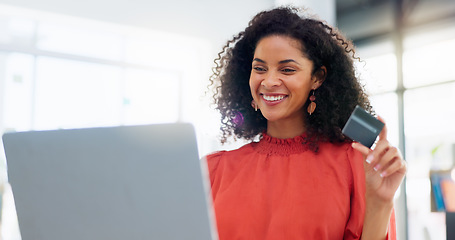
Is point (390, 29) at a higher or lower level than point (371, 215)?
higher

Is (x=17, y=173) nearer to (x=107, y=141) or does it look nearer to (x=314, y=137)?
(x=107, y=141)

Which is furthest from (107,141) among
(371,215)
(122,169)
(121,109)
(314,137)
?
(121,109)

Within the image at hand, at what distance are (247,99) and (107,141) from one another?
1025mm

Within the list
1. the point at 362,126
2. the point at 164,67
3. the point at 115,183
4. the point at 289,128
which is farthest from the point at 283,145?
the point at 164,67

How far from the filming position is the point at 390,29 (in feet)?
15.8

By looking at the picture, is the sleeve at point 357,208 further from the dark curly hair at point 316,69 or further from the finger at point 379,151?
the finger at point 379,151

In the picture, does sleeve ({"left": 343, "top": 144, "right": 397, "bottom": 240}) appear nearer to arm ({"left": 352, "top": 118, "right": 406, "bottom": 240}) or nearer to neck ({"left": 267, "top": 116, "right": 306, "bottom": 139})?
arm ({"left": 352, "top": 118, "right": 406, "bottom": 240})

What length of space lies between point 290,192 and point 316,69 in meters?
0.38

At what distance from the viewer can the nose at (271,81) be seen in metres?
1.38

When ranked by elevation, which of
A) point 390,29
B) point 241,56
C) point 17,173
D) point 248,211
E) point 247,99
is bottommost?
point 248,211

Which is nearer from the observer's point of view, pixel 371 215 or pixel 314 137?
pixel 371 215

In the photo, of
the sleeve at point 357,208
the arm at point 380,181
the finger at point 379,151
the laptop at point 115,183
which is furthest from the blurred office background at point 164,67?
the laptop at point 115,183

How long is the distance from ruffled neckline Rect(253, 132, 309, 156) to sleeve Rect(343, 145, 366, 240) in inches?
5.8

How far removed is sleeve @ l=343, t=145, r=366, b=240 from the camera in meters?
1.26
